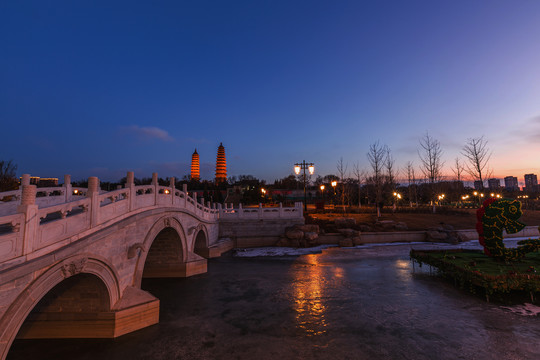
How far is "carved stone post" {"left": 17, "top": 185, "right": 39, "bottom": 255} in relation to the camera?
4512mm

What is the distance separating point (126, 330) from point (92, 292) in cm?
144

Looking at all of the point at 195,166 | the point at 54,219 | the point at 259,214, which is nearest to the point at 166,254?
the point at 54,219

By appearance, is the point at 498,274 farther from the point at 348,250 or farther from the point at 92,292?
the point at 92,292

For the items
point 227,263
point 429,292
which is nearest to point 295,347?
point 429,292

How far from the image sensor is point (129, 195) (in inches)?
319

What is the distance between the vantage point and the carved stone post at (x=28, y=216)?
4.51 metres

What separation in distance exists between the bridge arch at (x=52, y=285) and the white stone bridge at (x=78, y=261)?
0.05ft

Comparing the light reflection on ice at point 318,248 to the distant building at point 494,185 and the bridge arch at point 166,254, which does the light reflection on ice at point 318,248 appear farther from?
the distant building at point 494,185

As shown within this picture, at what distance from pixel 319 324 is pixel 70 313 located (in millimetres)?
6976

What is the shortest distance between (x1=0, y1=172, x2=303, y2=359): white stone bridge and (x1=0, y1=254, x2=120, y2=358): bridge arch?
0.01 m

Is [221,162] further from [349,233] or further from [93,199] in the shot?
[93,199]

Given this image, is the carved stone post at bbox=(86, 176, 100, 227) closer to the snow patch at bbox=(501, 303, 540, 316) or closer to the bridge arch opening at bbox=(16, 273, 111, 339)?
the bridge arch opening at bbox=(16, 273, 111, 339)

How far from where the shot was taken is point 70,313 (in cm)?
721

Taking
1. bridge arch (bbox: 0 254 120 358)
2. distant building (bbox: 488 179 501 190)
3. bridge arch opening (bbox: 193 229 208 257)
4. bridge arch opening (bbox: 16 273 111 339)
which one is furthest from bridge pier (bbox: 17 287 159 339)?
distant building (bbox: 488 179 501 190)
